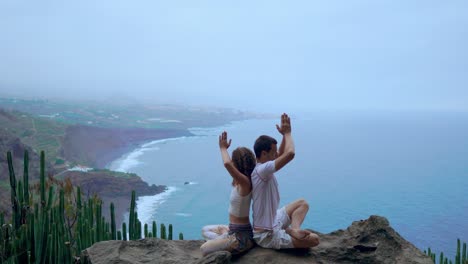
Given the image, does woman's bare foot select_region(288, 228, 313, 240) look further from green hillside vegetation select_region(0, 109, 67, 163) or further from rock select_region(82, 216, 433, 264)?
green hillside vegetation select_region(0, 109, 67, 163)

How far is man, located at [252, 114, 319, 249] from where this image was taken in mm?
4715

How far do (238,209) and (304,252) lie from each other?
88 cm

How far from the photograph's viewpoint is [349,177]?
124ft

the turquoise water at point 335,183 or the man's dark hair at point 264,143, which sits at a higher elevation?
the man's dark hair at point 264,143

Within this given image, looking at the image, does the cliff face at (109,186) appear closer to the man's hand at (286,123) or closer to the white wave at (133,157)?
the white wave at (133,157)

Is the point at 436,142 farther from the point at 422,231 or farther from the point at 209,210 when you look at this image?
the point at 209,210

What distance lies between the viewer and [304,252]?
4926 millimetres

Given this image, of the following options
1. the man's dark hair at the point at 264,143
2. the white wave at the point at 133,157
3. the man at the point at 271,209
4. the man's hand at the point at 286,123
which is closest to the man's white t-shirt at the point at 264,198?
the man at the point at 271,209

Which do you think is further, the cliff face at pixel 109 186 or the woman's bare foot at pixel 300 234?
the cliff face at pixel 109 186

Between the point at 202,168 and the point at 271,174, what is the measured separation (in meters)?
34.2

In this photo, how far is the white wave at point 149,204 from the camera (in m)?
23.1

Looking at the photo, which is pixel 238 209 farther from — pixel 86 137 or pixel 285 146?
pixel 86 137

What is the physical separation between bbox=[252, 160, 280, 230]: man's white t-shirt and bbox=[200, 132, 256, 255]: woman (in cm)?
8

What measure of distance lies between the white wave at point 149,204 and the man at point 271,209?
17852 millimetres
